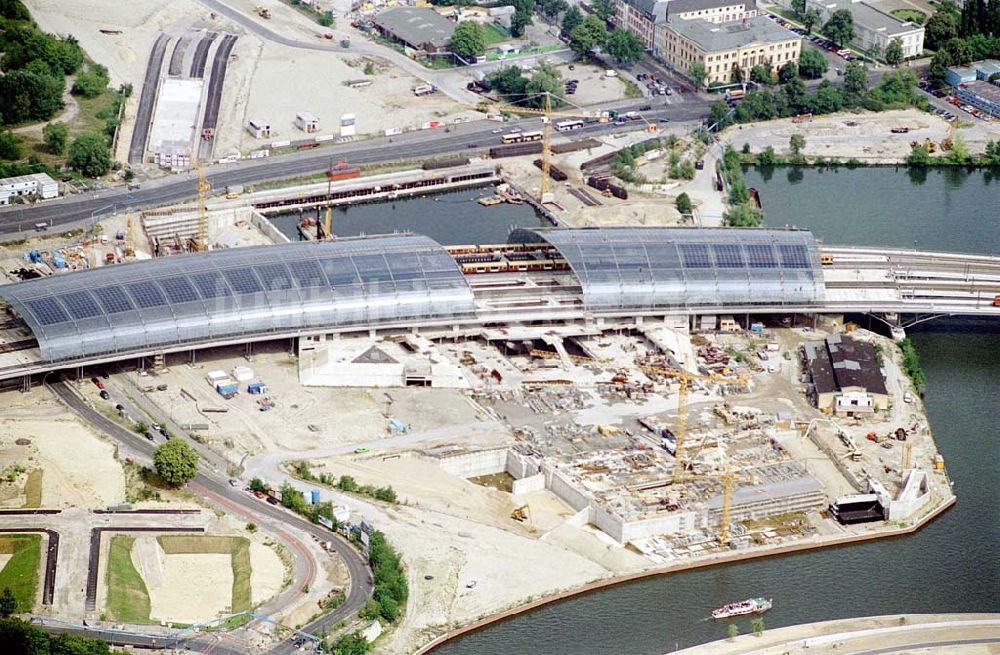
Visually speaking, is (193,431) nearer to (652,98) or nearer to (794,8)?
(652,98)

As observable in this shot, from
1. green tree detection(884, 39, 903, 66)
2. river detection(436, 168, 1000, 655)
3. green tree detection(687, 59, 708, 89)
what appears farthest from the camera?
green tree detection(884, 39, 903, 66)

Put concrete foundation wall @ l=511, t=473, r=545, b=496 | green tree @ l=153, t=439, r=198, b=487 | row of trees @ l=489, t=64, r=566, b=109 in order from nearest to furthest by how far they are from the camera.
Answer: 1. green tree @ l=153, t=439, r=198, b=487
2. concrete foundation wall @ l=511, t=473, r=545, b=496
3. row of trees @ l=489, t=64, r=566, b=109

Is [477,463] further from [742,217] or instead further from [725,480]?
[742,217]

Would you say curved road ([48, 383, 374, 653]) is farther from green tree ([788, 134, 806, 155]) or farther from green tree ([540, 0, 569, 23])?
green tree ([540, 0, 569, 23])

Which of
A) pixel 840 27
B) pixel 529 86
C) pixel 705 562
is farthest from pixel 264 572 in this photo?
pixel 840 27

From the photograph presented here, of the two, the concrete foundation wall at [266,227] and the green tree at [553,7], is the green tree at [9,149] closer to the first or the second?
the concrete foundation wall at [266,227]

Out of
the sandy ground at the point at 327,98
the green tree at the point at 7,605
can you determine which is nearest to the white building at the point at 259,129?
the sandy ground at the point at 327,98

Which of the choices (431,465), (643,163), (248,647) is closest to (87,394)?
(431,465)

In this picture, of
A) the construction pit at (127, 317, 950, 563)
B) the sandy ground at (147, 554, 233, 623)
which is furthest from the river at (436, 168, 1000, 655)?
the sandy ground at (147, 554, 233, 623)
